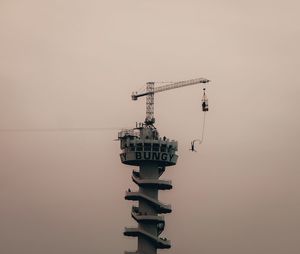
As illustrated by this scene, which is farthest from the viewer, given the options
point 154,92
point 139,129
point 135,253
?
point 154,92

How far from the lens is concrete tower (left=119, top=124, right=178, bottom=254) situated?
17462cm

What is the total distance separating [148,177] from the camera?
178750 millimetres

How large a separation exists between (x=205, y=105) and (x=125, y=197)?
28.8 meters

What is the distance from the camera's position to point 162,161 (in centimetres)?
18088

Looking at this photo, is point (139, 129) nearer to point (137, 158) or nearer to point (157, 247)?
point (137, 158)

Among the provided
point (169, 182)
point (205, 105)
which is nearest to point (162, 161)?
point (169, 182)

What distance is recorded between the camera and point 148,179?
17762 centimetres

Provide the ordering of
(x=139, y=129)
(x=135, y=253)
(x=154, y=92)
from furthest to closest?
(x=154, y=92), (x=139, y=129), (x=135, y=253)

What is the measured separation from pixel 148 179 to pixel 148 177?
3.89 ft

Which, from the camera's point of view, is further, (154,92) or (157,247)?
(154,92)

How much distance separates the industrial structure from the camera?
573ft

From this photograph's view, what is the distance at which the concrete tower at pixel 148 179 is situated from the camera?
573 ft

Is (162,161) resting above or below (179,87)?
below

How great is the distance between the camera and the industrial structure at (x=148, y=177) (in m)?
175
